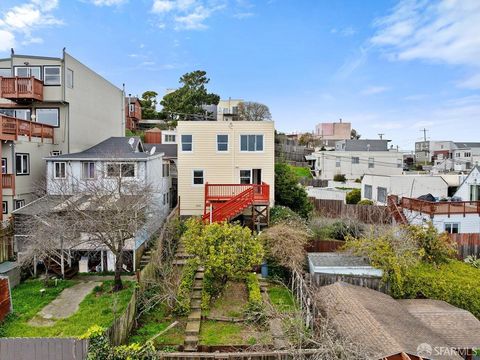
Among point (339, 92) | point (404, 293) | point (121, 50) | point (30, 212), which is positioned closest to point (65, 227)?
point (30, 212)

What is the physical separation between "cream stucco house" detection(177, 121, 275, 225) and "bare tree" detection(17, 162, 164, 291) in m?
6.40

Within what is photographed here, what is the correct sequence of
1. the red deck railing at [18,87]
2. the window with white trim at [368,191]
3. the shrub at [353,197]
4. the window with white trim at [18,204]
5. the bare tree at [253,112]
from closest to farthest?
the window with white trim at [18,204]
the red deck railing at [18,87]
the window with white trim at [368,191]
the shrub at [353,197]
the bare tree at [253,112]

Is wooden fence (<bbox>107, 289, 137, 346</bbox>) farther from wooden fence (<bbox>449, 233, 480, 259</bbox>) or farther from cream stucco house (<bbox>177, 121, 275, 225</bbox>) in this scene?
wooden fence (<bbox>449, 233, 480, 259</bbox>)

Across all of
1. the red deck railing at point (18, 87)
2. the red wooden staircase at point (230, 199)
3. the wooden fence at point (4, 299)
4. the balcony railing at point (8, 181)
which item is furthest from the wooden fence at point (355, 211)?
the red deck railing at point (18, 87)

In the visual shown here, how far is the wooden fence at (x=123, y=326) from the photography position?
31.6 feet

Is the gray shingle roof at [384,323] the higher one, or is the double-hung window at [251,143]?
the double-hung window at [251,143]

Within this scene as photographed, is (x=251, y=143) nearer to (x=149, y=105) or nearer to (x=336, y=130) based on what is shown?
(x=149, y=105)

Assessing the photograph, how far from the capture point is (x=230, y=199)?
21.0m

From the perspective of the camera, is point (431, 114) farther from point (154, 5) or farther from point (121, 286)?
point (121, 286)

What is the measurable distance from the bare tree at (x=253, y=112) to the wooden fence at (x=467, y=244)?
37572mm

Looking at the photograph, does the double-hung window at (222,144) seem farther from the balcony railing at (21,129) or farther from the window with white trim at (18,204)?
the window with white trim at (18,204)

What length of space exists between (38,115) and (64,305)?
15.4 meters

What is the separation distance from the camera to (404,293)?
13.8 meters

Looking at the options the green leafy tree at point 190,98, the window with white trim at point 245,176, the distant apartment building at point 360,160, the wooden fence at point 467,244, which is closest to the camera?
the wooden fence at point 467,244
